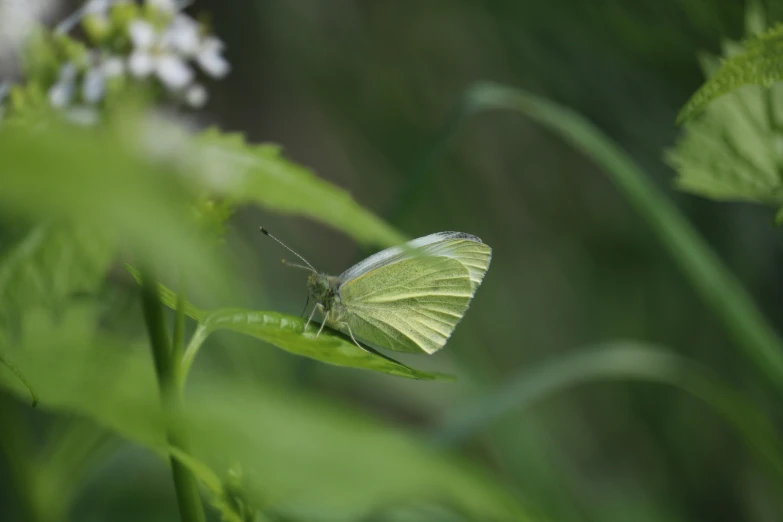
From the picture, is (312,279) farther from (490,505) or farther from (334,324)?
(490,505)

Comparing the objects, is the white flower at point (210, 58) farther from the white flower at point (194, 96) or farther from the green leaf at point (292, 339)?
the green leaf at point (292, 339)

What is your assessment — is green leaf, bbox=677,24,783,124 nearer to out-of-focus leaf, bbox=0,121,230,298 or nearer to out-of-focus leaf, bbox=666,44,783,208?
out-of-focus leaf, bbox=666,44,783,208

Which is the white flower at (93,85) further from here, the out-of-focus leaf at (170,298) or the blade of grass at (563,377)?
the blade of grass at (563,377)

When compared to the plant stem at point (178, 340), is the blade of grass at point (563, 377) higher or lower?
higher

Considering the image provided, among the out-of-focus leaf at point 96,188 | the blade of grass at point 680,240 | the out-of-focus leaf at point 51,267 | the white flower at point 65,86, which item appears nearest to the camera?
the out-of-focus leaf at point 96,188

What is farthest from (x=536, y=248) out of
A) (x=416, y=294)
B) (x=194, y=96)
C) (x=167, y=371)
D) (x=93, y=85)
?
(x=167, y=371)

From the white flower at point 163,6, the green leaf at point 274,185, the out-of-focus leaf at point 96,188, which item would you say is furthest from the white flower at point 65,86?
the out-of-focus leaf at point 96,188

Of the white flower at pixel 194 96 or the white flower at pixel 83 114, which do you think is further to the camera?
the white flower at pixel 194 96

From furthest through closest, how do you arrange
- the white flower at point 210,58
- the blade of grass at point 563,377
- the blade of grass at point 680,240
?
the blade of grass at point 563,377
the blade of grass at point 680,240
the white flower at point 210,58

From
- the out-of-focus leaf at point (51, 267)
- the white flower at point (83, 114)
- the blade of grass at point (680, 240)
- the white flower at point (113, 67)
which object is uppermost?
the blade of grass at point (680, 240)

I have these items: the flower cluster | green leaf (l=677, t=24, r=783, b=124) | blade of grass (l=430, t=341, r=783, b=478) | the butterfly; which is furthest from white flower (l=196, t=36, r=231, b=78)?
blade of grass (l=430, t=341, r=783, b=478)
